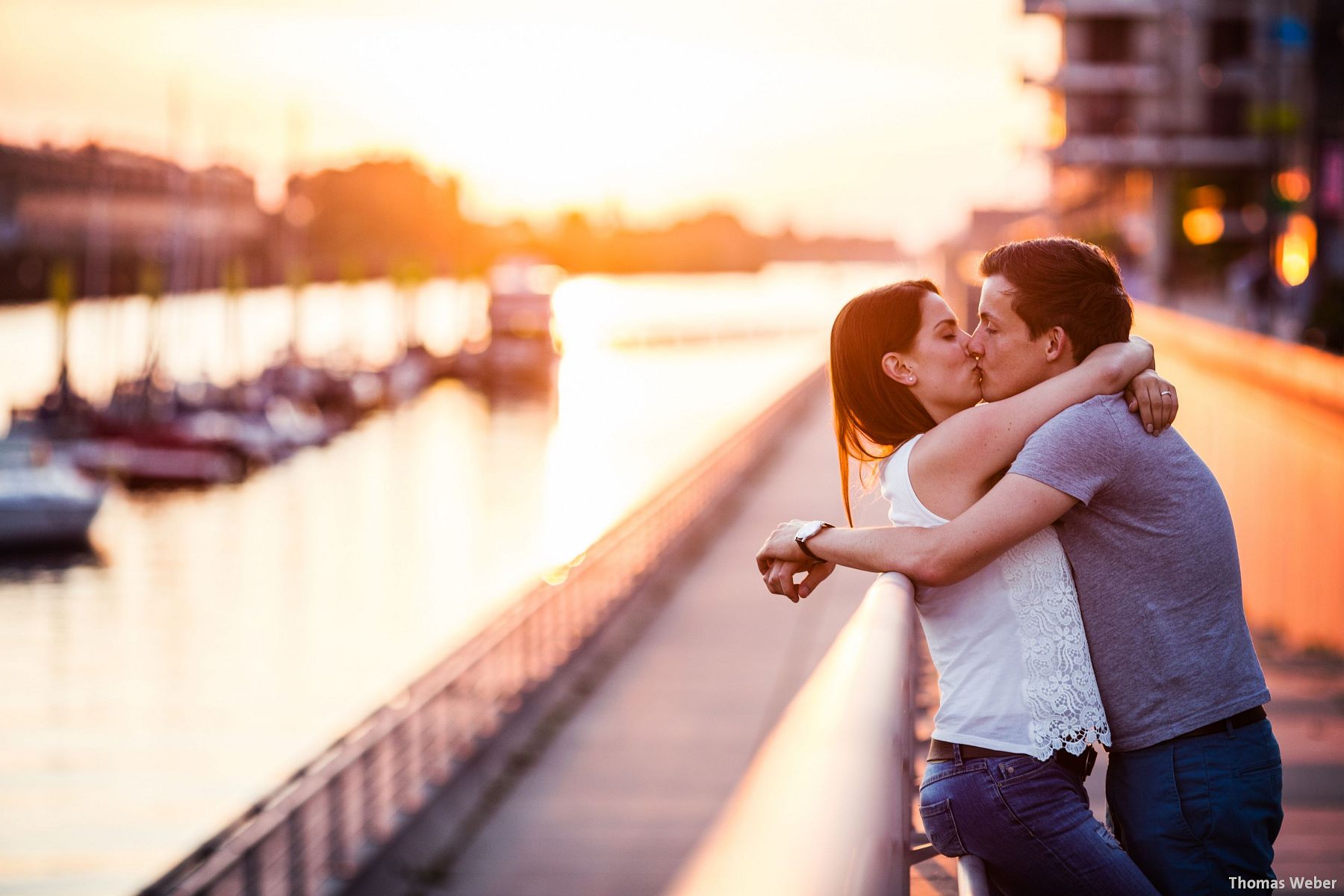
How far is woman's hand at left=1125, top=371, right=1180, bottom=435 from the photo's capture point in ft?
8.06

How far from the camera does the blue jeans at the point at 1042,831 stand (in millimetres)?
2316

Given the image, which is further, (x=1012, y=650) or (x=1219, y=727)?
(x=1219, y=727)

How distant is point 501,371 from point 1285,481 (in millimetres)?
123004

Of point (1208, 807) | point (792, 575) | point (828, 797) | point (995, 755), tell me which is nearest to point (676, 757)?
point (792, 575)

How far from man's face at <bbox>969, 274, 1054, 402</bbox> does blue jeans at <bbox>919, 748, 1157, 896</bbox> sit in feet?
2.21

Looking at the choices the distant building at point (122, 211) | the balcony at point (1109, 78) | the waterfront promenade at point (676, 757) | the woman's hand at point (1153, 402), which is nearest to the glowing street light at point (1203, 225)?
the balcony at point (1109, 78)

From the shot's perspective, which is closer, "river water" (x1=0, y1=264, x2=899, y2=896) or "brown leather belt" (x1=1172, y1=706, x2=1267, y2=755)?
"brown leather belt" (x1=1172, y1=706, x2=1267, y2=755)

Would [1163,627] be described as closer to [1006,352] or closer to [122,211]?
[1006,352]

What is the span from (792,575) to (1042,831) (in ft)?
2.01

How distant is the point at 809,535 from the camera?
2.60 metres

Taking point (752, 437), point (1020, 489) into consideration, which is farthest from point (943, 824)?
point (752, 437)

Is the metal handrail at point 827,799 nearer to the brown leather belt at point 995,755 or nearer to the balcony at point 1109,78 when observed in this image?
the brown leather belt at point 995,755

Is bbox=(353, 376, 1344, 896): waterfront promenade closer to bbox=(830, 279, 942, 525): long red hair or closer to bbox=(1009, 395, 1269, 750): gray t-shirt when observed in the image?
bbox=(1009, 395, 1269, 750): gray t-shirt

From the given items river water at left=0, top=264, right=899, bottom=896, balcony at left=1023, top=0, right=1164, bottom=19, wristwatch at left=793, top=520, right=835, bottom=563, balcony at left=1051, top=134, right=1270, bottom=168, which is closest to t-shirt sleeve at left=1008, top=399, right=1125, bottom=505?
wristwatch at left=793, top=520, right=835, bottom=563
